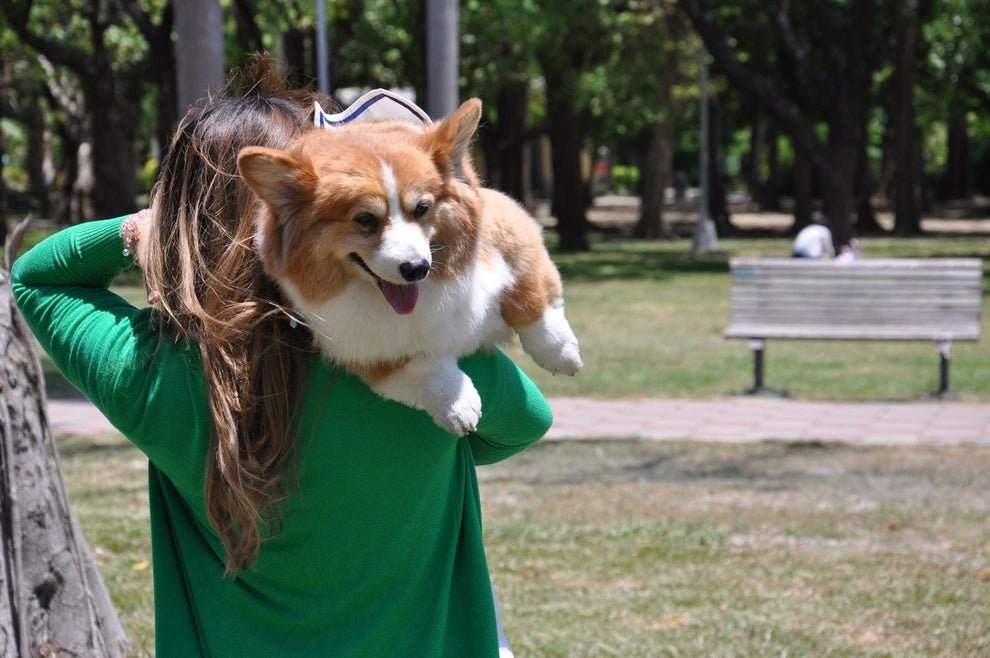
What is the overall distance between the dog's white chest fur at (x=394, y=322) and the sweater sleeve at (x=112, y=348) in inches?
8.4

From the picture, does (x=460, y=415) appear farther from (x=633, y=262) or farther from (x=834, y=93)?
(x=633, y=262)

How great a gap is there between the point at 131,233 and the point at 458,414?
63 centimetres

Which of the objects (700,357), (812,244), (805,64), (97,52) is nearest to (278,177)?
(700,357)

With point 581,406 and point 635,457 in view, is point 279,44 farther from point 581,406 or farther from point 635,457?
point 635,457

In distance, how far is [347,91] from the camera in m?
29.4

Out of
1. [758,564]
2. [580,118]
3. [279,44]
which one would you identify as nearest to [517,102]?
[580,118]

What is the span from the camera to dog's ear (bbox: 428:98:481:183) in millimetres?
2135

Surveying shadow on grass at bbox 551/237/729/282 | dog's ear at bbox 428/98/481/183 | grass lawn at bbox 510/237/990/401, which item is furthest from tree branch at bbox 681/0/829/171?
dog's ear at bbox 428/98/481/183

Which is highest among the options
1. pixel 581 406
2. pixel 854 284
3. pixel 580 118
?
pixel 580 118

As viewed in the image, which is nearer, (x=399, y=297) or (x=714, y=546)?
(x=399, y=297)

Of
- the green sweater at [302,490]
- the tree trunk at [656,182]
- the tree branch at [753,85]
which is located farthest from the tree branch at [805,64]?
the green sweater at [302,490]

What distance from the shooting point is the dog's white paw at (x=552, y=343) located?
7.91ft

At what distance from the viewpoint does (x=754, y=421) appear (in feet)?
31.3

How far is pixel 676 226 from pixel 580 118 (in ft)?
35.2
